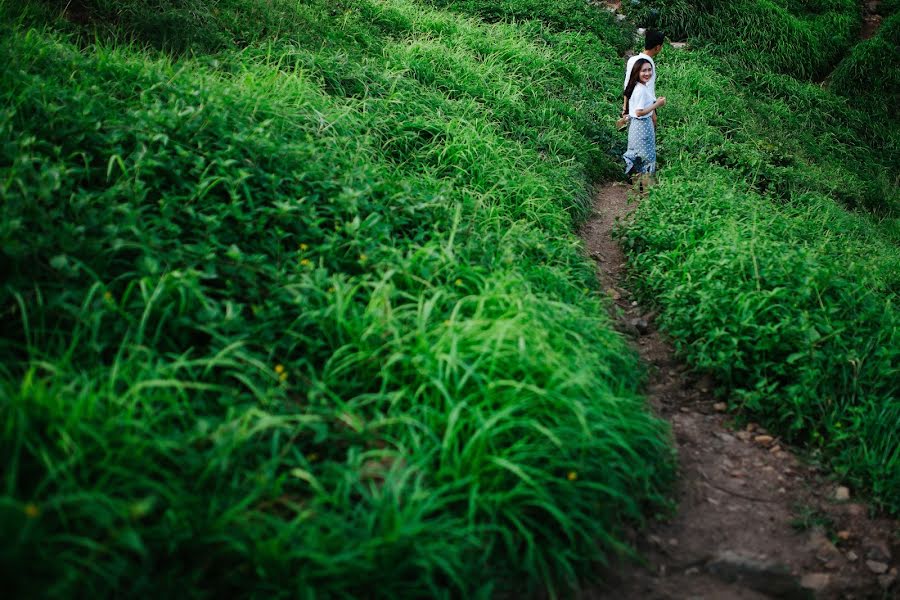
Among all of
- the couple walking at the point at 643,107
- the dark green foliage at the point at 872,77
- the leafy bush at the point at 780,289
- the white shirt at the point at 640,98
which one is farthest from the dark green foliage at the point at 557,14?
the dark green foliage at the point at 872,77

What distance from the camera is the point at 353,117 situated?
5.05 m

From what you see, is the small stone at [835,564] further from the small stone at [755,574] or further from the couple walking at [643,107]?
the couple walking at [643,107]

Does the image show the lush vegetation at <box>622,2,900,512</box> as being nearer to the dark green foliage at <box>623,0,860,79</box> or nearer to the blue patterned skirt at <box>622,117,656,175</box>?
the blue patterned skirt at <box>622,117,656,175</box>

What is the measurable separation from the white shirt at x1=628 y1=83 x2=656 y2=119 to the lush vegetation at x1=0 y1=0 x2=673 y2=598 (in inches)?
106

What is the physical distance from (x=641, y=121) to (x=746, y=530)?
493cm

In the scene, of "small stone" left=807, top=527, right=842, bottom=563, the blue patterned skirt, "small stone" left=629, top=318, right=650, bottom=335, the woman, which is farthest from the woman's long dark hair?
"small stone" left=807, top=527, right=842, bottom=563

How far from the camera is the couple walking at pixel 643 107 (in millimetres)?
6734

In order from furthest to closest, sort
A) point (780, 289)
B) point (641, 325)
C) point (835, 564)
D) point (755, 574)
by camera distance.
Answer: point (641, 325)
point (780, 289)
point (835, 564)
point (755, 574)

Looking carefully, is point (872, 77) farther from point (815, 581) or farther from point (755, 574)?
point (755, 574)

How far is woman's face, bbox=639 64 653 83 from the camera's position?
22.0 feet

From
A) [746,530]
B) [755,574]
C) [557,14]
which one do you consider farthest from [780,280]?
[557,14]

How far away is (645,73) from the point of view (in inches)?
266

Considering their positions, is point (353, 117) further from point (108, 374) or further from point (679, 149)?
point (679, 149)

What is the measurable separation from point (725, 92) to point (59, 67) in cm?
1005
